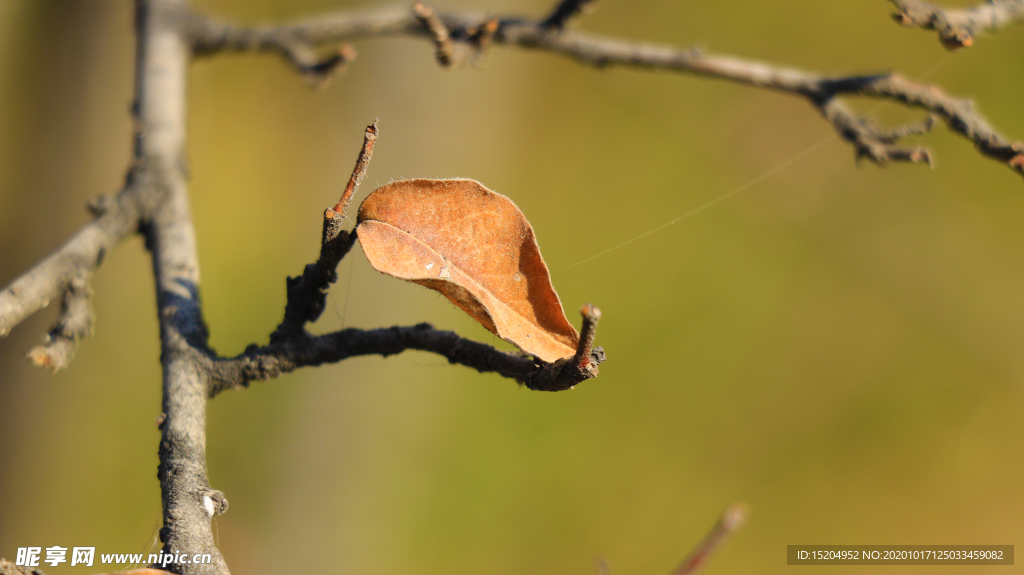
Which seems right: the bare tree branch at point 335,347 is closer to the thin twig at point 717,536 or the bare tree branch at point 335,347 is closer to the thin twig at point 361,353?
the thin twig at point 361,353

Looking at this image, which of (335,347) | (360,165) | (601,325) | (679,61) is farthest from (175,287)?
(601,325)

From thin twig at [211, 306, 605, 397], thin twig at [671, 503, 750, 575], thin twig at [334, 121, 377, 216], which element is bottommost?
thin twig at [671, 503, 750, 575]

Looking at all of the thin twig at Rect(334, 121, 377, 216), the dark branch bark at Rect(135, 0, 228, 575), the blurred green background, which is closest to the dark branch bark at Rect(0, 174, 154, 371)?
the dark branch bark at Rect(135, 0, 228, 575)

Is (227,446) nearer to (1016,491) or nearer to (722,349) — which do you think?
(722,349)

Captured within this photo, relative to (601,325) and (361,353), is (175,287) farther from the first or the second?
(601,325)

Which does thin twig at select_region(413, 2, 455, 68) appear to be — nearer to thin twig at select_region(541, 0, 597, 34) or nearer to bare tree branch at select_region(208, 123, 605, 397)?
thin twig at select_region(541, 0, 597, 34)
